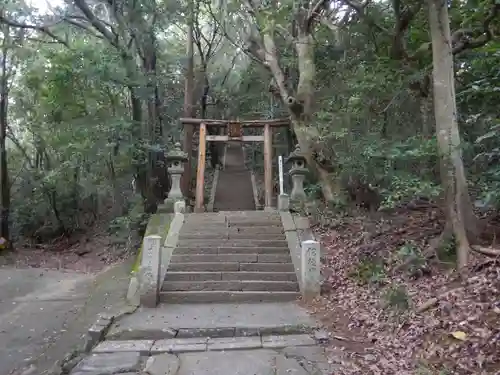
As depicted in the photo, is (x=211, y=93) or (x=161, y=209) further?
(x=211, y=93)

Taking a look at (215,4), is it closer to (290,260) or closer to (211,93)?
(211,93)

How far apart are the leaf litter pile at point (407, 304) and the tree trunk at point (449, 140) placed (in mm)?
394

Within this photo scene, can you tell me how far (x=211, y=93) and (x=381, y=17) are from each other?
459 inches

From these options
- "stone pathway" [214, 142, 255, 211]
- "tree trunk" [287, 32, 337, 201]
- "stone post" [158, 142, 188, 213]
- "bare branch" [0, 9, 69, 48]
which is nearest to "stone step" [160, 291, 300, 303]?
"tree trunk" [287, 32, 337, 201]

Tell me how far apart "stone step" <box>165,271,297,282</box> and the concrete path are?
1021 millimetres

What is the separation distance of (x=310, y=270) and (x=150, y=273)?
2496mm

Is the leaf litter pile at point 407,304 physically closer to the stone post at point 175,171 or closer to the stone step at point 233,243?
the stone step at point 233,243

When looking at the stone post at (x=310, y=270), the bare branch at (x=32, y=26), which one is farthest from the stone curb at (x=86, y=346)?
the bare branch at (x=32, y=26)

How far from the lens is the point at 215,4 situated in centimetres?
1514

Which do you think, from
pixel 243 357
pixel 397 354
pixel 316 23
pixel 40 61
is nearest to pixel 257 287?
pixel 243 357

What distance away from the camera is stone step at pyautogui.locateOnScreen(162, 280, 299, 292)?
24.1ft

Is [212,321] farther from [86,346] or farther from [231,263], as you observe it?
[231,263]

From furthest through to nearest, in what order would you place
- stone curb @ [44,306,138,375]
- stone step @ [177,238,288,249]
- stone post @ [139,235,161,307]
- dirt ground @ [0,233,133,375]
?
1. stone step @ [177,238,288,249]
2. stone post @ [139,235,161,307]
3. dirt ground @ [0,233,133,375]
4. stone curb @ [44,306,138,375]

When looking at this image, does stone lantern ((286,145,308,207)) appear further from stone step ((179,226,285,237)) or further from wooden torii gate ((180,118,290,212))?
stone step ((179,226,285,237))
